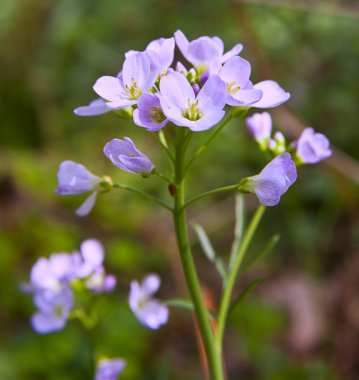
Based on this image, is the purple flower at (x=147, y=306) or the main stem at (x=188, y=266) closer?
the main stem at (x=188, y=266)

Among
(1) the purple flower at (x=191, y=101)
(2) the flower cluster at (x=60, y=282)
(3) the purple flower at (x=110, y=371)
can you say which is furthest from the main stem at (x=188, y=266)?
(2) the flower cluster at (x=60, y=282)

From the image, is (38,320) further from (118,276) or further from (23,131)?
(23,131)

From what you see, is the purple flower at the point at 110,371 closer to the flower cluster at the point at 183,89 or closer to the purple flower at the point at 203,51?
the flower cluster at the point at 183,89

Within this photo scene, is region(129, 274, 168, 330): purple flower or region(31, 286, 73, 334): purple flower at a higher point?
region(129, 274, 168, 330): purple flower

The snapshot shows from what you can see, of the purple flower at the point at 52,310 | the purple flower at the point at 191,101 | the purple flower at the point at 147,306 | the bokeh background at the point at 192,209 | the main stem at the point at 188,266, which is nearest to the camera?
the purple flower at the point at 191,101

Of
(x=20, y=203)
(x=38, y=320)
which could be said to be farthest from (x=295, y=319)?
(x=38, y=320)

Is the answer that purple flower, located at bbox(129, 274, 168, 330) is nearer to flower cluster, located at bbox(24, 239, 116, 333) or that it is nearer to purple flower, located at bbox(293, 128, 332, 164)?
flower cluster, located at bbox(24, 239, 116, 333)

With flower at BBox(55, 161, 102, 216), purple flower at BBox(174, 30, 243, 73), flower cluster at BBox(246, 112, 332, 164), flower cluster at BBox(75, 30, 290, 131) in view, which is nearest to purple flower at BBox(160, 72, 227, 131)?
flower cluster at BBox(75, 30, 290, 131)
